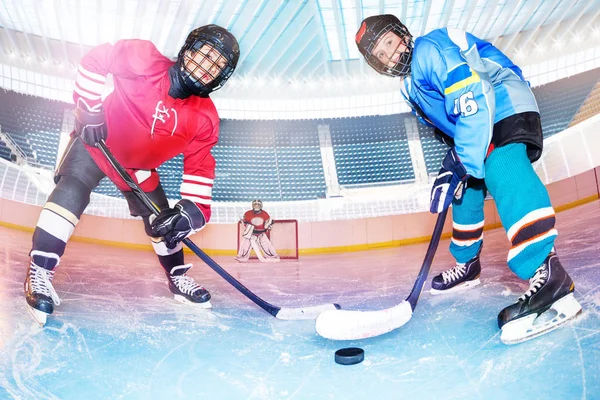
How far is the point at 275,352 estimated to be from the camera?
1.35 metres

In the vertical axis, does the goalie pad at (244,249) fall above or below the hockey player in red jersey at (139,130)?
below

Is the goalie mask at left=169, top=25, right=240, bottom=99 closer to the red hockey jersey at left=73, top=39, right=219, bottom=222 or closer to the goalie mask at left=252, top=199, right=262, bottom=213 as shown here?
the red hockey jersey at left=73, top=39, right=219, bottom=222

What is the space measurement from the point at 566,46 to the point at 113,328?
14.5m

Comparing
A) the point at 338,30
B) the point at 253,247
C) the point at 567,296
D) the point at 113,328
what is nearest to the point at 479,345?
the point at 567,296

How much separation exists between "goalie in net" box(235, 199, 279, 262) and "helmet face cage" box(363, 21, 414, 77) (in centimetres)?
372

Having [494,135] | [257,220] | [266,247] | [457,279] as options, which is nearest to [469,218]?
[457,279]

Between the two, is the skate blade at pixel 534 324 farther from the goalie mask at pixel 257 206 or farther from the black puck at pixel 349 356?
the goalie mask at pixel 257 206

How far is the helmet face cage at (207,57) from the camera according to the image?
1578 millimetres

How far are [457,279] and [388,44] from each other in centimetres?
97

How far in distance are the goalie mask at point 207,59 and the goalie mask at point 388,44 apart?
0.43m

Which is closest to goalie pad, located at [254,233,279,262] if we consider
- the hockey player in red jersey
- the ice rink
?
the ice rink

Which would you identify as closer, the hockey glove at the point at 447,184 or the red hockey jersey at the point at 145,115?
the hockey glove at the point at 447,184

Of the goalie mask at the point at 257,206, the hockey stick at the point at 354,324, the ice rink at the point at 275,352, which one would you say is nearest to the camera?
the ice rink at the point at 275,352

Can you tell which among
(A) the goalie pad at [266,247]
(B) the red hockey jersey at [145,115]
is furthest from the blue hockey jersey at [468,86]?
(A) the goalie pad at [266,247]
